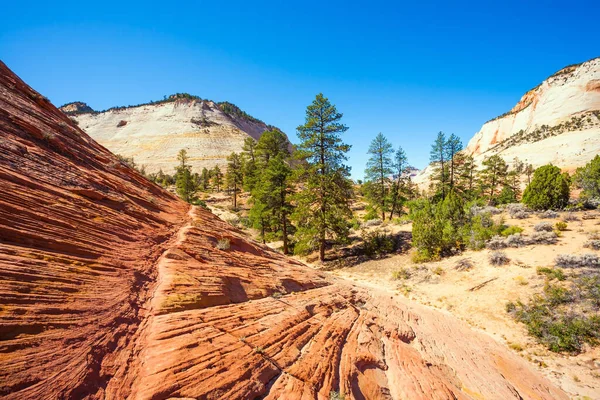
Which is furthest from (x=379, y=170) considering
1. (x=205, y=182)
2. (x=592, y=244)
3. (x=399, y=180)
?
(x=205, y=182)

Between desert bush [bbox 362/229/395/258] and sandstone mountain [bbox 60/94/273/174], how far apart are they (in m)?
58.1

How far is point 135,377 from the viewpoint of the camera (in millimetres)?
3424

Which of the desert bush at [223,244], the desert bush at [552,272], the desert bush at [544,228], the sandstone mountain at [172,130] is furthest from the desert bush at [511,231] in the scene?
the sandstone mountain at [172,130]

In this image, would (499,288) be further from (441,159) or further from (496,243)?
(441,159)

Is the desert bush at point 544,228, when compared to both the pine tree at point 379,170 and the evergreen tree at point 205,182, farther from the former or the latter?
the evergreen tree at point 205,182

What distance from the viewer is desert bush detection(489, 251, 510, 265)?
15.3 metres

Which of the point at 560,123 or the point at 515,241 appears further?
the point at 560,123

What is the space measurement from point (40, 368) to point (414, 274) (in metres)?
18.4

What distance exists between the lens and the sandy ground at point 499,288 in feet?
28.4

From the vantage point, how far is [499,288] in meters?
13.5

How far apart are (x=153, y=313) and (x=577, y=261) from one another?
64.6 ft

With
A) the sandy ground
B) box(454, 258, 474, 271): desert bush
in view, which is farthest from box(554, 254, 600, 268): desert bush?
box(454, 258, 474, 271): desert bush

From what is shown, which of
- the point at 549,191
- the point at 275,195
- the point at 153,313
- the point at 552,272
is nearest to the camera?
the point at 153,313

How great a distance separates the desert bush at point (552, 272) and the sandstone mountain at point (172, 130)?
69490 mm
